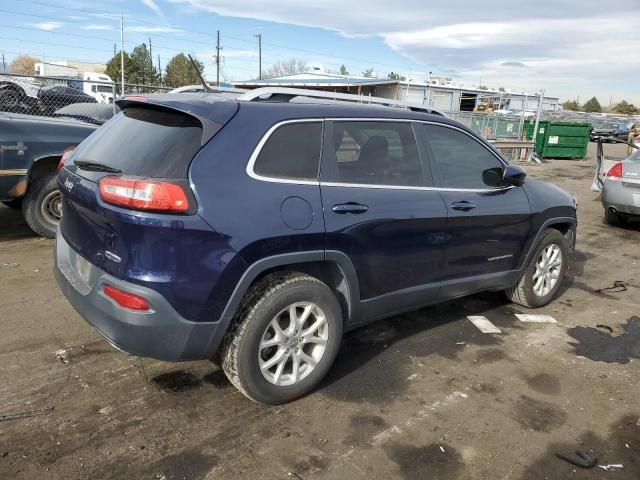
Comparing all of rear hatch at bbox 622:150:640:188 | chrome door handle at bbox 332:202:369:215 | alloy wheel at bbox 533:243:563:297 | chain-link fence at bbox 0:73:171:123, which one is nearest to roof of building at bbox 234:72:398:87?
chain-link fence at bbox 0:73:171:123

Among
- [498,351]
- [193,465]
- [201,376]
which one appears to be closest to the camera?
[193,465]

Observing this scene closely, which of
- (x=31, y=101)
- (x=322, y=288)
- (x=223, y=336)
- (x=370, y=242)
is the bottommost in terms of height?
(x=223, y=336)

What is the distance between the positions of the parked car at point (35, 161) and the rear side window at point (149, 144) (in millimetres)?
3106

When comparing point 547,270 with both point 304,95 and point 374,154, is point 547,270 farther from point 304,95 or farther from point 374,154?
point 304,95

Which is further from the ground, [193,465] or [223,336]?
[223,336]

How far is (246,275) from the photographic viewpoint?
279cm

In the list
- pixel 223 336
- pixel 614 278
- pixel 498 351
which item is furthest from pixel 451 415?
pixel 614 278

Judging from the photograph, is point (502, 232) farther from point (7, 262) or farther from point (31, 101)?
point (31, 101)

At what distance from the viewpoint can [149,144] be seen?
2.89m

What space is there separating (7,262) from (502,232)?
4.90 m

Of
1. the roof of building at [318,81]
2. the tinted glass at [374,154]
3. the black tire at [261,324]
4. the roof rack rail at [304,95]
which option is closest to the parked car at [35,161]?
the roof rack rail at [304,95]

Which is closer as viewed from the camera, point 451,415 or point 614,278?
point 451,415

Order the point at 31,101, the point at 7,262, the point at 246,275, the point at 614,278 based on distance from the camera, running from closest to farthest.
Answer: the point at 246,275
the point at 7,262
the point at 614,278
the point at 31,101

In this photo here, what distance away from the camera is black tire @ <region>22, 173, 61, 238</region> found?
605cm
